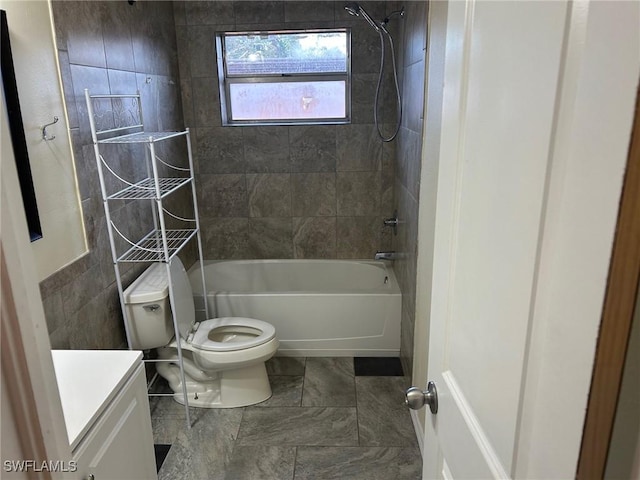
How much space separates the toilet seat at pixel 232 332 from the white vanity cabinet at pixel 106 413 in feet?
3.02

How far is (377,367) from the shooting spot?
297 cm

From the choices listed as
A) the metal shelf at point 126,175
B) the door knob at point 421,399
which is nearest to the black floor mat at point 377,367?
the metal shelf at point 126,175

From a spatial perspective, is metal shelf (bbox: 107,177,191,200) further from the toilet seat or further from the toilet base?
the toilet base

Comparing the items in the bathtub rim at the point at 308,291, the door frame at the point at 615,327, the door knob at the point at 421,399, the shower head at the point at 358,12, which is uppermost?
the shower head at the point at 358,12

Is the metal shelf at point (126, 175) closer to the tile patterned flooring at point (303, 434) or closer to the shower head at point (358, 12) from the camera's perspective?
the tile patterned flooring at point (303, 434)

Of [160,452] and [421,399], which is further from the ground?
[421,399]

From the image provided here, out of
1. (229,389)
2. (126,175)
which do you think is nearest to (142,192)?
(126,175)

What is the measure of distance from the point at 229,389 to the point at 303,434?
0.49 m

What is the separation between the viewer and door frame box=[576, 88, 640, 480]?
426mm

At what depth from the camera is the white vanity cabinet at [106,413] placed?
1.21 meters

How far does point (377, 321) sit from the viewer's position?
3039mm

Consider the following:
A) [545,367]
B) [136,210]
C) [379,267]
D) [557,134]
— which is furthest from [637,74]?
[379,267]

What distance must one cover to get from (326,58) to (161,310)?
81.5 inches

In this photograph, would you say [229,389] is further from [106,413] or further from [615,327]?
[615,327]
